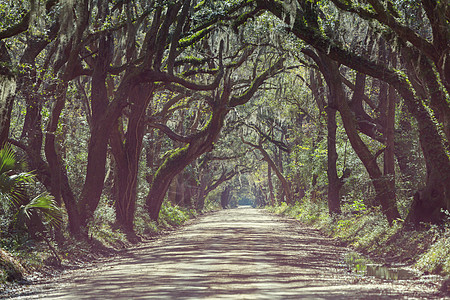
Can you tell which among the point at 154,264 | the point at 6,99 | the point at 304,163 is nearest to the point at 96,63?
the point at 6,99

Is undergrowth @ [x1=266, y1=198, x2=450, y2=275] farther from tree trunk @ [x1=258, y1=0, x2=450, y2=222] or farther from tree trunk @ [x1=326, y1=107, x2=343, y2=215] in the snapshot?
tree trunk @ [x1=326, y1=107, x2=343, y2=215]

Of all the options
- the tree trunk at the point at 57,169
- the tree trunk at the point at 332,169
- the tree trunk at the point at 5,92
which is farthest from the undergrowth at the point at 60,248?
the tree trunk at the point at 332,169

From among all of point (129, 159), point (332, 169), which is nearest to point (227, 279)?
point (129, 159)

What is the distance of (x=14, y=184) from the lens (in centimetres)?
919

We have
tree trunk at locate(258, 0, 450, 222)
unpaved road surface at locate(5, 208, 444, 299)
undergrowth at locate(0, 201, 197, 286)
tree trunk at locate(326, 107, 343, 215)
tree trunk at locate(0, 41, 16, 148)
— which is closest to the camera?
unpaved road surface at locate(5, 208, 444, 299)

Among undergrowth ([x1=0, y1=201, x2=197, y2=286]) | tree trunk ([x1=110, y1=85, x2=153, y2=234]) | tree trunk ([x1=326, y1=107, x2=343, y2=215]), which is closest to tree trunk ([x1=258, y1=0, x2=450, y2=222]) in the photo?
undergrowth ([x1=0, y1=201, x2=197, y2=286])

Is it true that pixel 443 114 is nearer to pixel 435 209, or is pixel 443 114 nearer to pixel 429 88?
pixel 429 88

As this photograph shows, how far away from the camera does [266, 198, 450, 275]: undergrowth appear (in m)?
9.72

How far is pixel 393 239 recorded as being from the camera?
43.3 feet

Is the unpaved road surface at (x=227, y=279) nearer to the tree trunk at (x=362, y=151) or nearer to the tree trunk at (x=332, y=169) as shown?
the tree trunk at (x=362, y=151)

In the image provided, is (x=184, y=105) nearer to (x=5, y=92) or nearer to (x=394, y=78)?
(x=394, y=78)

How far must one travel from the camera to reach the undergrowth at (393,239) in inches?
383

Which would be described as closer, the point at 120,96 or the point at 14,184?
the point at 14,184

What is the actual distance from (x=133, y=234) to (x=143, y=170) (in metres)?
6.95
